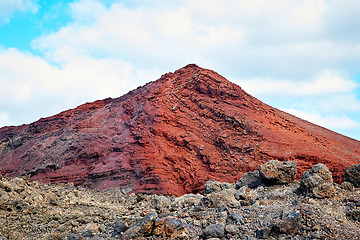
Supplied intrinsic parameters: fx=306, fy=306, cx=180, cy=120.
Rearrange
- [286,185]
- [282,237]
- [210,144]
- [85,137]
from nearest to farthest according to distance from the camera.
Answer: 1. [282,237]
2. [286,185]
3. [210,144]
4. [85,137]

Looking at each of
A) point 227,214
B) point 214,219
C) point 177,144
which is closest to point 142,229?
point 214,219

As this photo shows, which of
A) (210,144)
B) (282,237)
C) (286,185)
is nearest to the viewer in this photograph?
(282,237)

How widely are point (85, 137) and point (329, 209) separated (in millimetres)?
21596

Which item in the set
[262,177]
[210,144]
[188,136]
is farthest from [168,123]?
[262,177]

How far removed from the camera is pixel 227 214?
916 cm

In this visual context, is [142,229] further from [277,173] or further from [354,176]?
[354,176]

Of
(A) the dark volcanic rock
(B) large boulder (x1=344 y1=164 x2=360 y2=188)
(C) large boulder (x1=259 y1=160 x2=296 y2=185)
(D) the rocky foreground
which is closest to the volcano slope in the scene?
(A) the dark volcanic rock

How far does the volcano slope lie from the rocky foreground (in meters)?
6.35

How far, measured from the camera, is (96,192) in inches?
845

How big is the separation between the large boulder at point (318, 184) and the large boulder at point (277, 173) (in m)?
2.74

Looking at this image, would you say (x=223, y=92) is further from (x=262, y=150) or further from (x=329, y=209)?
(x=329, y=209)

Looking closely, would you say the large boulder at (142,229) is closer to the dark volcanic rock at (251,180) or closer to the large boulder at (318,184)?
the large boulder at (318,184)

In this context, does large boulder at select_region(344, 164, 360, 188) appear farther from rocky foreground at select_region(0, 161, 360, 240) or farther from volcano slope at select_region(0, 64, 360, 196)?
volcano slope at select_region(0, 64, 360, 196)

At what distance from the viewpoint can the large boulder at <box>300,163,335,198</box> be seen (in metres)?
9.77
